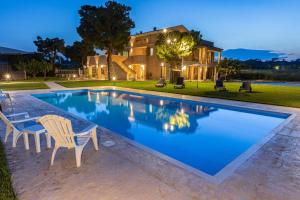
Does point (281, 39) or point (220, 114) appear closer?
point (220, 114)

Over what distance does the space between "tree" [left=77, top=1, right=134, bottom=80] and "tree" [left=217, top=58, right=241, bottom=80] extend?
1365 cm

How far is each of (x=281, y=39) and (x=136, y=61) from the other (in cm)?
11731

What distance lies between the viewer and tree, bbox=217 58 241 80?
28594 millimetres

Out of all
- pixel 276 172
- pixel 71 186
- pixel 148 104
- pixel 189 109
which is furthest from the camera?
pixel 148 104

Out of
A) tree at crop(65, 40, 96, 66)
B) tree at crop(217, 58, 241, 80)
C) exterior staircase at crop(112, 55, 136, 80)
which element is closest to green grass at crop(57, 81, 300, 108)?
tree at crop(217, 58, 241, 80)

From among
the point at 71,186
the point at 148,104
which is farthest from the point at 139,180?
the point at 148,104

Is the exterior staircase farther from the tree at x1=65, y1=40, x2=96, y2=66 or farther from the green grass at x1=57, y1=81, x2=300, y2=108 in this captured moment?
the tree at x1=65, y1=40, x2=96, y2=66

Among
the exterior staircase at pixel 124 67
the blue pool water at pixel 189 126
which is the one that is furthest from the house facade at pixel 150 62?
the blue pool water at pixel 189 126

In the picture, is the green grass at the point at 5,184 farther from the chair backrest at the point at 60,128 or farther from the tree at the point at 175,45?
the tree at the point at 175,45

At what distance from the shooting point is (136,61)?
2981 cm

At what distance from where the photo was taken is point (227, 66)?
28703mm

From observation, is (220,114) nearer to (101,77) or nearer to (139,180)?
(139,180)

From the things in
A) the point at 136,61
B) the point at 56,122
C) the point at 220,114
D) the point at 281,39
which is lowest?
the point at 220,114

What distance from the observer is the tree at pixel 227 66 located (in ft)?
93.8
